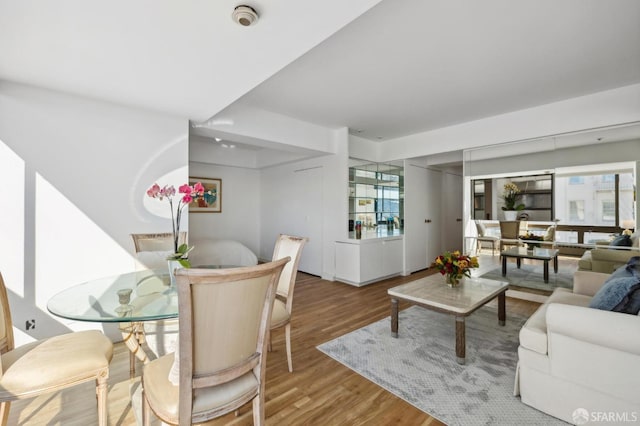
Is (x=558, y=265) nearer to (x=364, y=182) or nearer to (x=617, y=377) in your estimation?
(x=617, y=377)

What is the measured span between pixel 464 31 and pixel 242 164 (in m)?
5.08

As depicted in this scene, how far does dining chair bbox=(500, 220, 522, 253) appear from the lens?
412 centimetres

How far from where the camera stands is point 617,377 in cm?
153

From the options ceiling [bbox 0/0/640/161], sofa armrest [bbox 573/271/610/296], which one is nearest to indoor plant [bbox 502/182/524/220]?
ceiling [bbox 0/0/640/161]

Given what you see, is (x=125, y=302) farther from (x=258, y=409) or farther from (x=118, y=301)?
(x=258, y=409)

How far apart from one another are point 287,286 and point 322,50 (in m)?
2.06

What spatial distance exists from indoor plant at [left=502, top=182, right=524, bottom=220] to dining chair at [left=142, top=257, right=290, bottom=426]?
13.7ft

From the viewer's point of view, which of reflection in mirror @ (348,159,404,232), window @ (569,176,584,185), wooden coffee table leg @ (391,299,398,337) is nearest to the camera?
wooden coffee table leg @ (391,299,398,337)

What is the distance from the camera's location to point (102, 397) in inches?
58.3

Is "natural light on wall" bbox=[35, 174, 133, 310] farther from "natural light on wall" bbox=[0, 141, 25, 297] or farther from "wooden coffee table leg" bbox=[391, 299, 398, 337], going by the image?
"wooden coffee table leg" bbox=[391, 299, 398, 337]

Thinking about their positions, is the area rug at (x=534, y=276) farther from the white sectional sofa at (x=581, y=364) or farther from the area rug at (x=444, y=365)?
the white sectional sofa at (x=581, y=364)

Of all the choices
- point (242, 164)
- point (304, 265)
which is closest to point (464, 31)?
point (304, 265)

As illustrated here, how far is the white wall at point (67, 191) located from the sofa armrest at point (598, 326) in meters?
3.56

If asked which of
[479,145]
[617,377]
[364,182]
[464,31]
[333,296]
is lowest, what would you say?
[333,296]
